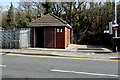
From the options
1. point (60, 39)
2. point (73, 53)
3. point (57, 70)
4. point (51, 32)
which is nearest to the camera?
point (57, 70)

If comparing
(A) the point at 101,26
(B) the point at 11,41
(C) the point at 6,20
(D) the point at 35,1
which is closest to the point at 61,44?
(B) the point at 11,41

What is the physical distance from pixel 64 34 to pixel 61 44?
1176 mm

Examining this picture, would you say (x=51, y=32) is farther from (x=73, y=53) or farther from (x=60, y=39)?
(x=73, y=53)

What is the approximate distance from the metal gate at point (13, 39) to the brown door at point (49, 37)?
7.59 feet

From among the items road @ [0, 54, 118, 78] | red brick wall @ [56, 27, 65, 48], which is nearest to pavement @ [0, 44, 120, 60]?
red brick wall @ [56, 27, 65, 48]

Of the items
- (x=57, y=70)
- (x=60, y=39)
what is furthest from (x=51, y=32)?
(x=57, y=70)

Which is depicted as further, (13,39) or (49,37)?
(49,37)

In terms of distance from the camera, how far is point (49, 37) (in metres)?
20.8

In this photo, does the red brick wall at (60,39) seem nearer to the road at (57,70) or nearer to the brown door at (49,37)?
the brown door at (49,37)

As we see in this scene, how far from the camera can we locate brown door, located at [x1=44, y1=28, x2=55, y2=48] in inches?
814

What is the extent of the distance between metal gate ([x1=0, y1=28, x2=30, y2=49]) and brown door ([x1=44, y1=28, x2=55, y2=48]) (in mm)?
2313

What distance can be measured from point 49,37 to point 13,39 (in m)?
4.04

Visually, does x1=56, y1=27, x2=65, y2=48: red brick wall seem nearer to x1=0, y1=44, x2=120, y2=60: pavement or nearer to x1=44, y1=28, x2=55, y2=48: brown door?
x1=44, y1=28, x2=55, y2=48: brown door

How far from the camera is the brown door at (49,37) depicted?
20.7 m
